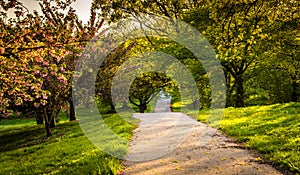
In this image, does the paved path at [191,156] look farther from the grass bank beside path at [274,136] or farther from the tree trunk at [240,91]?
the tree trunk at [240,91]

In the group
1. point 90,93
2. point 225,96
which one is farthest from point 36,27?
point 225,96

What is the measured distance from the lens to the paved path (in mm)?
7332

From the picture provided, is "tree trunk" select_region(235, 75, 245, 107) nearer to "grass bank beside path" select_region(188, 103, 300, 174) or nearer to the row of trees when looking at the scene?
the row of trees

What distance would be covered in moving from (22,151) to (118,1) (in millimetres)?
10653

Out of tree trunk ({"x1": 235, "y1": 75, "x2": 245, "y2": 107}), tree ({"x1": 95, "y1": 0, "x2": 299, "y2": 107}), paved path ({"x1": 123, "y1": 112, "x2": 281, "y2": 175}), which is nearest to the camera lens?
paved path ({"x1": 123, "y1": 112, "x2": 281, "y2": 175})

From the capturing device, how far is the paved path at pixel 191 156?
7332 millimetres

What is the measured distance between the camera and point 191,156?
870 cm

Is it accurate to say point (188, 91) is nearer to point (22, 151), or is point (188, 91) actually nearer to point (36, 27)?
point (22, 151)

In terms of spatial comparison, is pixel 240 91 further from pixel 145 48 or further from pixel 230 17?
pixel 230 17

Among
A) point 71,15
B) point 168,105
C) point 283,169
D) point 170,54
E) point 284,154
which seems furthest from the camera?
point 168,105

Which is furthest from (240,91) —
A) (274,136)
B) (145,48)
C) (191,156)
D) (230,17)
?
(191,156)

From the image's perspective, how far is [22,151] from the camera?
1483 centimetres

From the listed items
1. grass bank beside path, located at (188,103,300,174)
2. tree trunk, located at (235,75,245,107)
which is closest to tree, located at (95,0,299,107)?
tree trunk, located at (235,75,245,107)

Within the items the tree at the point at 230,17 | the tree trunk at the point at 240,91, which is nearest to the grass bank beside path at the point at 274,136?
the tree at the point at 230,17
